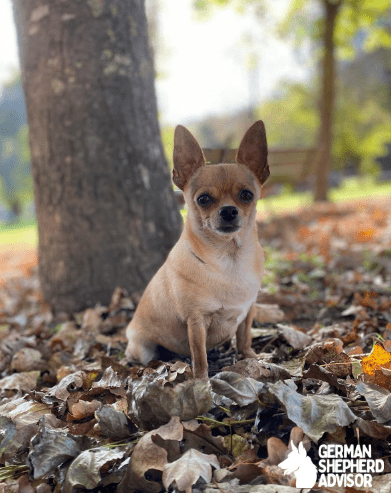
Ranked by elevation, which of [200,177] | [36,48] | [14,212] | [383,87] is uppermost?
[383,87]

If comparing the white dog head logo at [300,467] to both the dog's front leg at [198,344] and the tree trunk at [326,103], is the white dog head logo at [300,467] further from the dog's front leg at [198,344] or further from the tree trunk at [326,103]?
the tree trunk at [326,103]

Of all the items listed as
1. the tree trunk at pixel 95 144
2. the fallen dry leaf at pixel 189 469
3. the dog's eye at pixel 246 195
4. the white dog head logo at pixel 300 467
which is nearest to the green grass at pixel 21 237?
the tree trunk at pixel 95 144

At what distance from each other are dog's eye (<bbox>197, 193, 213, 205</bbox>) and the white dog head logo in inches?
41.0

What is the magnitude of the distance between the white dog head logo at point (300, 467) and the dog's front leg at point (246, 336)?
93cm

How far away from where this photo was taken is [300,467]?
4.33 ft

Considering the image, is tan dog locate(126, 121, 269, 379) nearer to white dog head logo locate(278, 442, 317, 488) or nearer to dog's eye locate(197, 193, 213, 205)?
dog's eye locate(197, 193, 213, 205)

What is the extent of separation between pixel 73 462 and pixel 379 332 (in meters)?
1.77

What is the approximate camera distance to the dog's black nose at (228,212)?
1877 millimetres

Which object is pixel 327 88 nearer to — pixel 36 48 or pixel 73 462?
pixel 36 48

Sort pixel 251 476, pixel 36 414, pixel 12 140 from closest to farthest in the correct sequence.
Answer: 1. pixel 251 476
2. pixel 36 414
3. pixel 12 140

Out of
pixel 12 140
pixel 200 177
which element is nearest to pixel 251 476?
pixel 200 177

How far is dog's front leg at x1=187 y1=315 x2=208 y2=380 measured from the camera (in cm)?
195

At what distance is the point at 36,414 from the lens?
1788 mm

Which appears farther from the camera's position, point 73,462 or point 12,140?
point 12,140
